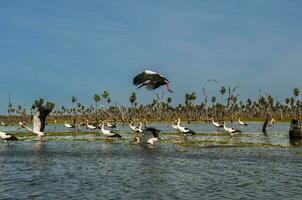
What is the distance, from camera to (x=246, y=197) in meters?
17.0

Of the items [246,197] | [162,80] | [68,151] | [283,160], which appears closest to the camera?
[246,197]

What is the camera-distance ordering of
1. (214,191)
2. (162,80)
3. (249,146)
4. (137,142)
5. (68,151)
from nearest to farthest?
(214,191) → (162,80) → (68,151) → (249,146) → (137,142)

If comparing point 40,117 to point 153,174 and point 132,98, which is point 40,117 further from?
point 132,98

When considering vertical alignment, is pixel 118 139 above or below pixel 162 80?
below

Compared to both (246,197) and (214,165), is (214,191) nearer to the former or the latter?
(246,197)

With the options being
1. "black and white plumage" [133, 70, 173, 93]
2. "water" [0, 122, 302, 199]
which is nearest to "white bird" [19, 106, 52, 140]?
"water" [0, 122, 302, 199]

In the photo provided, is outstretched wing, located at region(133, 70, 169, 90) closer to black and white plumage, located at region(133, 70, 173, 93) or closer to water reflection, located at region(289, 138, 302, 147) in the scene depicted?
black and white plumage, located at region(133, 70, 173, 93)

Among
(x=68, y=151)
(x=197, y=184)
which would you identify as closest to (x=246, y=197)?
(x=197, y=184)

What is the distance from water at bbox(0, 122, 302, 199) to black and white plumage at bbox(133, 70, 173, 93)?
163 inches

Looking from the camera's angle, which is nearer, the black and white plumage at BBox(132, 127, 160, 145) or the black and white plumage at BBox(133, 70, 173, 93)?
the black and white plumage at BBox(133, 70, 173, 93)

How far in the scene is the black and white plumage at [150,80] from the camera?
81.0 ft

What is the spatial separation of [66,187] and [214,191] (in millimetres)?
5688

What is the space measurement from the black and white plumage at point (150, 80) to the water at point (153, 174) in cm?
415

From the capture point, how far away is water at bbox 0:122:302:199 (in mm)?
17984
